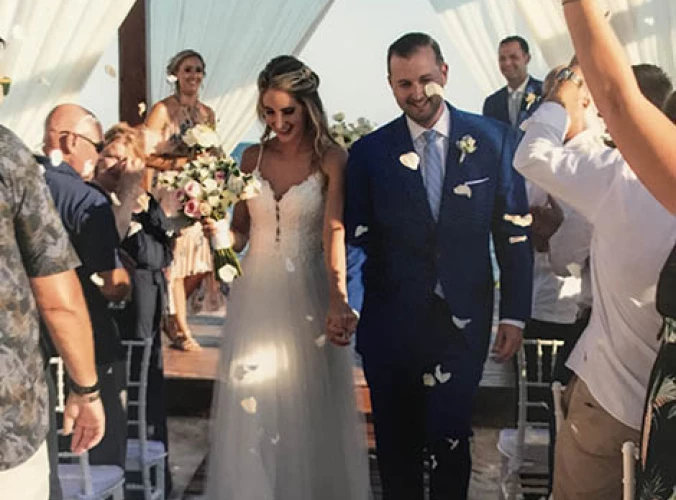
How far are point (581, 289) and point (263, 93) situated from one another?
1.07 metres

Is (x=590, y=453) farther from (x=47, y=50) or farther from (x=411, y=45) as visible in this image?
(x=47, y=50)

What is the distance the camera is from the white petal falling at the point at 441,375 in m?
2.47

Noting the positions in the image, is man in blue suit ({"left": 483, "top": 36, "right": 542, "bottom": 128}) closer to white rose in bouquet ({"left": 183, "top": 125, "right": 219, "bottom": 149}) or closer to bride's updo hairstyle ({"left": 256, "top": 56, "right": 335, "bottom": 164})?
bride's updo hairstyle ({"left": 256, "top": 56, "right": 335, "bottom": 164})

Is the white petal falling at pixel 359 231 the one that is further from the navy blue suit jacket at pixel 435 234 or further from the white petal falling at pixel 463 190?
the white petal falling at pixel 463 190

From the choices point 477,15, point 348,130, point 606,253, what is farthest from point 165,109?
point 606,253

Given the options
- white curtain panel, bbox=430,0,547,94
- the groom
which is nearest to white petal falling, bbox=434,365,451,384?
the groom

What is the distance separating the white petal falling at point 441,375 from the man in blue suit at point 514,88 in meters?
0.74

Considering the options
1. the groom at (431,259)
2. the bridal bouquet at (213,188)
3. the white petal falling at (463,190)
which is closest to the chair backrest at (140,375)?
the bridal bouquet at (213,188)

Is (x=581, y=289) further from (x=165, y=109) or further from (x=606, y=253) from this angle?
(x=165, y=109)

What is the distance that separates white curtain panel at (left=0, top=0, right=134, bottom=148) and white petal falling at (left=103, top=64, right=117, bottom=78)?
0.21 feet

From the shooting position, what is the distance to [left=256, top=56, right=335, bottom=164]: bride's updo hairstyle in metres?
2.46

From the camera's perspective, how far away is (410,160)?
2408 millimetres

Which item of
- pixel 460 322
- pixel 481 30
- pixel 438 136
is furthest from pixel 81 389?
pixel 481 30

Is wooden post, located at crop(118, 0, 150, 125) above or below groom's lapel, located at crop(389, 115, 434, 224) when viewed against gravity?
above
